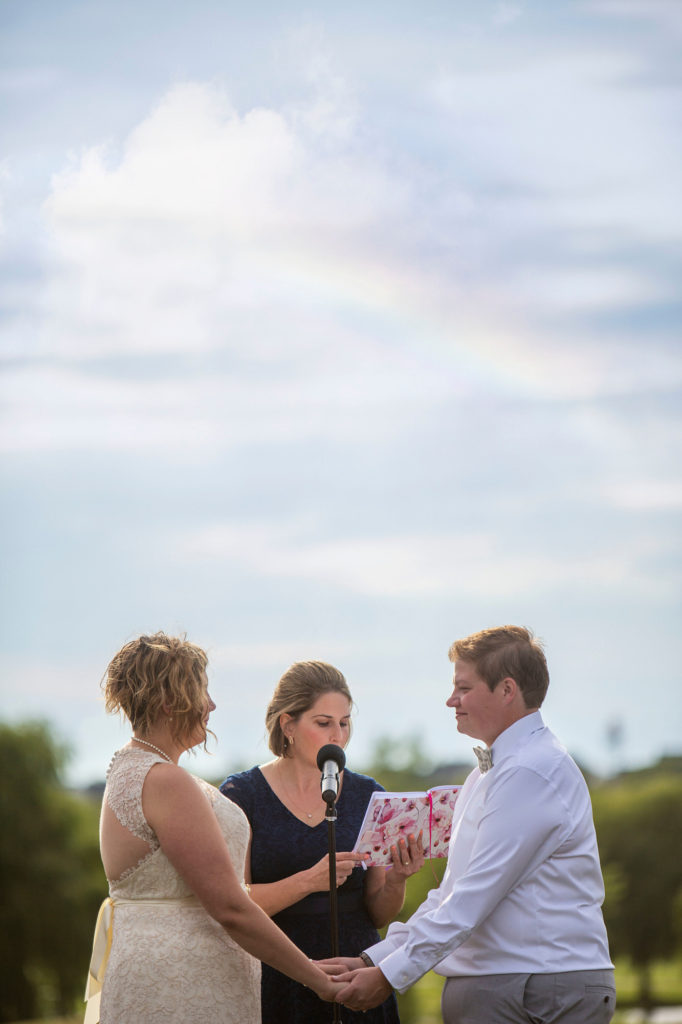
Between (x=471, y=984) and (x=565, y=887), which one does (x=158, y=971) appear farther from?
(x=565, y=887)

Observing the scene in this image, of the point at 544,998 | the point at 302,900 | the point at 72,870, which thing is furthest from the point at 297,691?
the point at 72,870

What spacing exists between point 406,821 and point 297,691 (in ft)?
2.89

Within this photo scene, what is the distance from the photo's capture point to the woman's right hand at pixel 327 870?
516 cm

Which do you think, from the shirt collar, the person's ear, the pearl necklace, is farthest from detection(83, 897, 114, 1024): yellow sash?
the person's ear

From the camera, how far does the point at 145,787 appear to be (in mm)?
4238

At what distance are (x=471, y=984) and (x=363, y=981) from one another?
0.49m

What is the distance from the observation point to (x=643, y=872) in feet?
127

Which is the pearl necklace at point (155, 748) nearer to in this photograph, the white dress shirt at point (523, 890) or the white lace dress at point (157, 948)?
the white lace dress at point (157, 948)

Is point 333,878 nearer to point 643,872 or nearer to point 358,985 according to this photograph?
point 358,985

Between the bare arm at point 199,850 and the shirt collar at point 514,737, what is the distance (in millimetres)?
1145

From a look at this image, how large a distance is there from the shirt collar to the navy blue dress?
127 centimetres

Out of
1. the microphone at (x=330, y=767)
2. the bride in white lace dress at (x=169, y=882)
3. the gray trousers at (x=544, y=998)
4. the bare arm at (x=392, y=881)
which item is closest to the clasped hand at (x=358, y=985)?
the bride in white lace dress at (x=169, y=882)

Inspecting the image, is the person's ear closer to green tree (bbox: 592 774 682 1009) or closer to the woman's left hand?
the woman's left hand

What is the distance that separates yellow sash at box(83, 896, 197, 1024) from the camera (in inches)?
171
